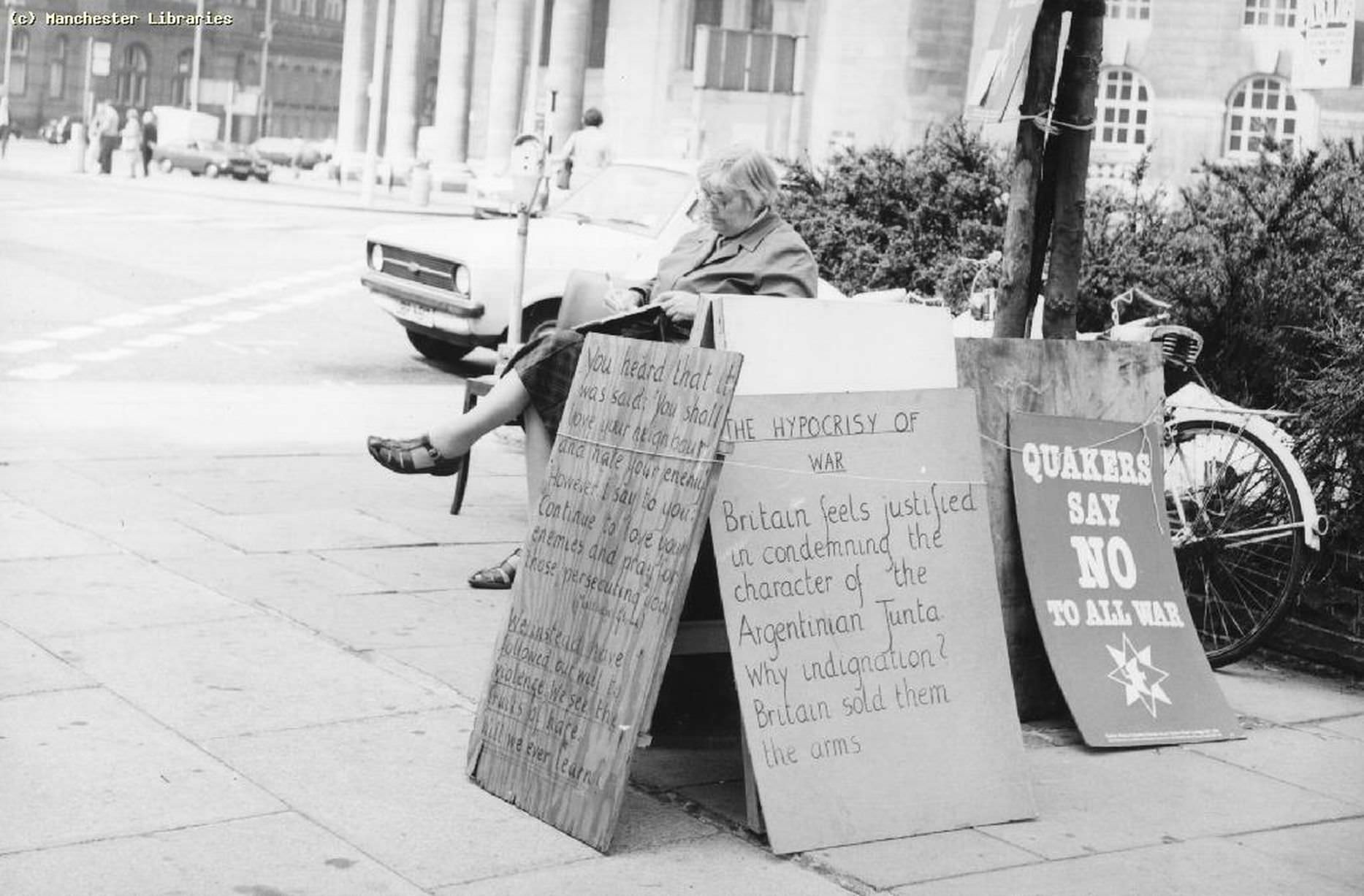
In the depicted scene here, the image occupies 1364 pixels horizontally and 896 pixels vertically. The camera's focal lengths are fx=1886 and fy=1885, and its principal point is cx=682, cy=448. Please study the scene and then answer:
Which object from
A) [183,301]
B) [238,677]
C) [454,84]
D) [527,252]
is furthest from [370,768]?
[454,84]

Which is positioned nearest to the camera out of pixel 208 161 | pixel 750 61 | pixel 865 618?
pixel 865 618

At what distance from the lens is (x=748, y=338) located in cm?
484

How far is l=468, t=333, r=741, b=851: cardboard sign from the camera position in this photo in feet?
14.8

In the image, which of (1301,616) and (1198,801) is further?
(1301,616)

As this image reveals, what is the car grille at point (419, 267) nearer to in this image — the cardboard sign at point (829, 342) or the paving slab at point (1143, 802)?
the cardboard sign at point (829, 342)

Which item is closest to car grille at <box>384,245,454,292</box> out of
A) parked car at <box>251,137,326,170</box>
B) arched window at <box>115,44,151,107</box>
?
parked car at <box>251,137,326,170</box>

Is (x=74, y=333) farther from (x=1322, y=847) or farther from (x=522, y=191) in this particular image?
(x=1322, y=847)

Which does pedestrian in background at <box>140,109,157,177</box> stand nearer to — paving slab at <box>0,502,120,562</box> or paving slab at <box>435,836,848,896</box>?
paving slab at <box>0,502,120,562</box>

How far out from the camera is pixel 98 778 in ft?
15.3

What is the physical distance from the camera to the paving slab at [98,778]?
14.2ft

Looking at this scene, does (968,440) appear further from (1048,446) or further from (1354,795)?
(1354,795)

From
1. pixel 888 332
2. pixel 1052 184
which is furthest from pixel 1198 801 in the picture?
pixel 1052 184

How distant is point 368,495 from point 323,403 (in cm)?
336

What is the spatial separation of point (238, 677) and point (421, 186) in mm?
46633
